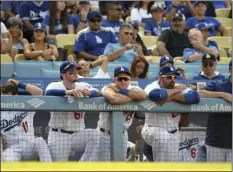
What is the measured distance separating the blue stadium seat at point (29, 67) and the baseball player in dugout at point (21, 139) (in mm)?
3077

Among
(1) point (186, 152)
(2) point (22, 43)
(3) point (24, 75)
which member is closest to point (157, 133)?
(1) point (186, 152)

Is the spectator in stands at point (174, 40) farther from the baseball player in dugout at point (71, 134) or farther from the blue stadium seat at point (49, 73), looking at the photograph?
the baseball player in dugout at point (71, 134)

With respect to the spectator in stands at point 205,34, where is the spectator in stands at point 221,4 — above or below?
above

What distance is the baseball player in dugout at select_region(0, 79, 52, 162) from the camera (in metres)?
8.36

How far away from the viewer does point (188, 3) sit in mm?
14805

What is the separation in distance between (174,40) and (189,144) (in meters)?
4.44

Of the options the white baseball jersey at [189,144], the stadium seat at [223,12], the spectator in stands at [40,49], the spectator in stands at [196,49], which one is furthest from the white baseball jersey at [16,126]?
the stadium seat at [223,12]

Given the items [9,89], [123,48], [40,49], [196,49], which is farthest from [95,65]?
[9,89]

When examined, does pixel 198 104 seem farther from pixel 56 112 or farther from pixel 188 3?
pixel 188 3

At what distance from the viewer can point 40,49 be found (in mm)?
12234

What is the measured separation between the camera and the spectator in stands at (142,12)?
49.3 ft

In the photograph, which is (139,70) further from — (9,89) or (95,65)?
(9,89)

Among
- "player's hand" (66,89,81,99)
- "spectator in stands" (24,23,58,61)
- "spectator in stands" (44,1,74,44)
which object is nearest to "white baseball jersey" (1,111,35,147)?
"player's hand" (66,89,81,99)

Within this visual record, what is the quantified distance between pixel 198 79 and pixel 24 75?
232 cm
